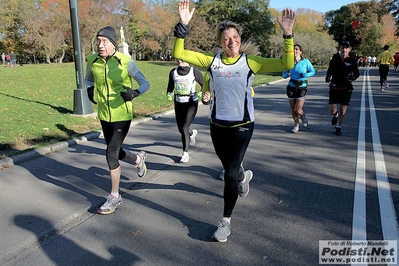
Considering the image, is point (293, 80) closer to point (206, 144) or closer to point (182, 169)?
point (206, 144)

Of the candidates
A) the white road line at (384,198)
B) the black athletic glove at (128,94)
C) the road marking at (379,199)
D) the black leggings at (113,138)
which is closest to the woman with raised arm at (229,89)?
the black athletic glove at (128,94)

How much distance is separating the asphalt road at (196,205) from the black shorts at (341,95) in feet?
3.24

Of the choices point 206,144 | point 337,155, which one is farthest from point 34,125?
point 337,155

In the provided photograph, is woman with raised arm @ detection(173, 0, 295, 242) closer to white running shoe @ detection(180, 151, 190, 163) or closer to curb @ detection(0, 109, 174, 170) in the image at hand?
white running shoe @ detection(180, 151, 190, 163)

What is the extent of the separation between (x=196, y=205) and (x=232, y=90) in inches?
65.0

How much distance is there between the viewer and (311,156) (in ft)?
20.5

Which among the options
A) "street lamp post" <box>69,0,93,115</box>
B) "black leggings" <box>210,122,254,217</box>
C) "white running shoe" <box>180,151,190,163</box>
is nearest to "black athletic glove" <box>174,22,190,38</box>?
"black leggings" <box>210,122,254,217</box>

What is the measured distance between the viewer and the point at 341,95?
25.2ft

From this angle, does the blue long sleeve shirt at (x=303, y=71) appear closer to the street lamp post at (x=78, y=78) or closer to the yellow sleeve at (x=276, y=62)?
the yellow sleeve at (x=276, y=62)

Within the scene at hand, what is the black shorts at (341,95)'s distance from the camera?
764 cm

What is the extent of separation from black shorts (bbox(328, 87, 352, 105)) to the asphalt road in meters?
0.99

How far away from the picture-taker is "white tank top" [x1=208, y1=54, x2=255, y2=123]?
3320 millimetres

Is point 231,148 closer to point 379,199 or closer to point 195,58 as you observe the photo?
point 195,58

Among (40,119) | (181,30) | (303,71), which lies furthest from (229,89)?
(40,119)
